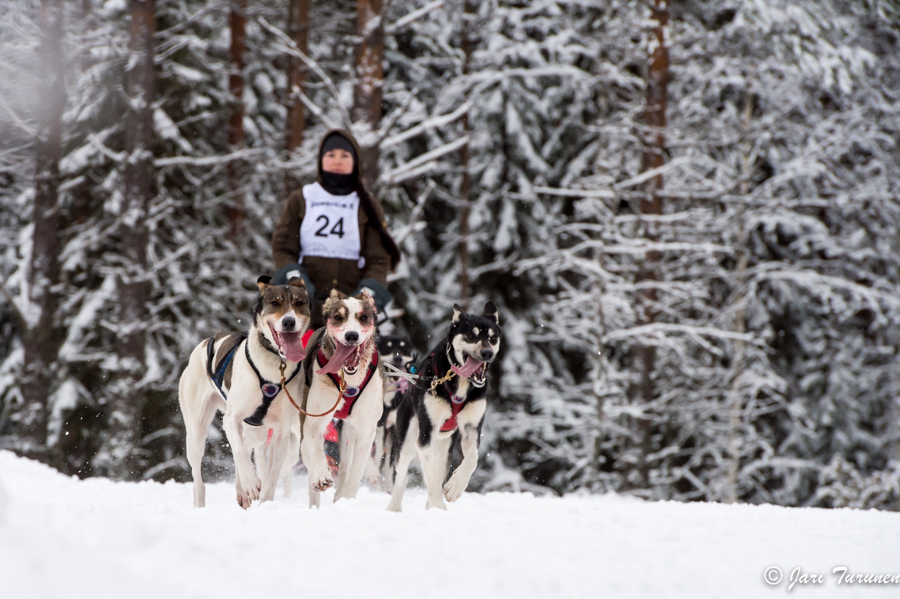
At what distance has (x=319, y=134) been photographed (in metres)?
14.9

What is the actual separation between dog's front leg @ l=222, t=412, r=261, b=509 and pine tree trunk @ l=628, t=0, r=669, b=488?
869cm

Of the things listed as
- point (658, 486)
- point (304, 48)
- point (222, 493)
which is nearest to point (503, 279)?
point (658, 486)

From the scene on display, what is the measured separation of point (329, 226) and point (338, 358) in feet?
5.07

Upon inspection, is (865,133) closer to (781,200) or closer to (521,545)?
(781,200)

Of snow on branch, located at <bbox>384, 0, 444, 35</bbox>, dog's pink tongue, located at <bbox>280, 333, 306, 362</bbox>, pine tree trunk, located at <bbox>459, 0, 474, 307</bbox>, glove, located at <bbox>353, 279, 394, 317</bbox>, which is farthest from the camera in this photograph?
pine tree trunk, located at <bbox>459, 0, 474, 307</bbox>

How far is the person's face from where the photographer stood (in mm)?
5777

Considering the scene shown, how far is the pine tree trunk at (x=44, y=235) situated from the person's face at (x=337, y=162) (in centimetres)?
710

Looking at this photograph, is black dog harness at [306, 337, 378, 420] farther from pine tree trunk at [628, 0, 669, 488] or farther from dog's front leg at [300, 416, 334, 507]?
pine tree trunk at [628, 0, 669, 488]

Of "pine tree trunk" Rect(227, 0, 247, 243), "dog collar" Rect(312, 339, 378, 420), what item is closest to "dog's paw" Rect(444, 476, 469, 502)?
"dog collar" Rect(312, 339, 378, 420)

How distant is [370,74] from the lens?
9289 millimetres

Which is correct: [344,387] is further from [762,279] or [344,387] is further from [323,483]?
[762,279]

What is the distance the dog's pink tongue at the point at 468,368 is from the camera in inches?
196

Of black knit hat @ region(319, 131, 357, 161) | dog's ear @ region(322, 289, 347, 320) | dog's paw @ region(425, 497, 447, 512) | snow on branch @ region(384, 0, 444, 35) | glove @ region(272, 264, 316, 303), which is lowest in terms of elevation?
dog's paw @ region(425, 497, 447, 512)

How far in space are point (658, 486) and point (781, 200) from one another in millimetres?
5223
